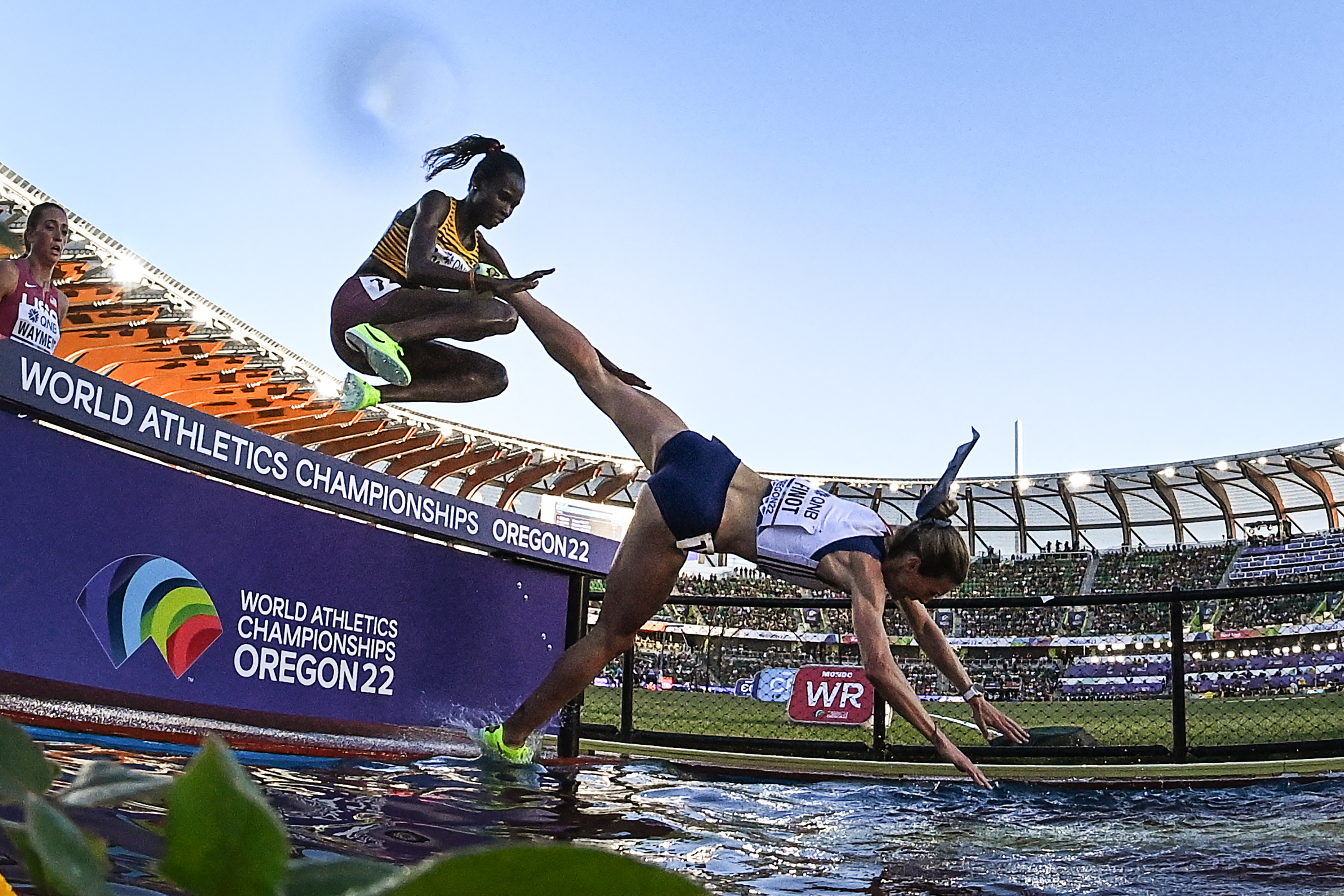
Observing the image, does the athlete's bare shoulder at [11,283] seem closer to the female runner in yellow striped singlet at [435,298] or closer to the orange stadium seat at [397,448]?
the female runner in yellow striped singlet at [435,298]

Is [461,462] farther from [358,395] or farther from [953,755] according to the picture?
[953,755]

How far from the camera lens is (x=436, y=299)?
375 centimetres

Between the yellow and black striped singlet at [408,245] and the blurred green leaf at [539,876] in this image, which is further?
the yellow and black striped singlet at [408,245]

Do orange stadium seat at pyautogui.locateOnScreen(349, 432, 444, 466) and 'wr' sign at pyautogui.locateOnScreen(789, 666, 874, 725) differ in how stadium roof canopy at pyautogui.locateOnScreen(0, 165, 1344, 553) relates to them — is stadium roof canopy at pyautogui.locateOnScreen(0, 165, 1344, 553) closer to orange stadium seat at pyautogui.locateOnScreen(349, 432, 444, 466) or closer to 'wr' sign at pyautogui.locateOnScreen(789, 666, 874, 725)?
orange stadium seat at pyautogui.locateOnScreen(349, 432, 444, 466)

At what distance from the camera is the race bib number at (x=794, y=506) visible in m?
3.42

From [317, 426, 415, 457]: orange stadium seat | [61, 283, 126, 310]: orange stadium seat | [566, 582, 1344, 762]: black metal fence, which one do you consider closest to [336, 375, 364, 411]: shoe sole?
[566, 582, 1344, 762]: black metal fence

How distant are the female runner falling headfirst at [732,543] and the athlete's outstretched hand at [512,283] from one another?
4cm

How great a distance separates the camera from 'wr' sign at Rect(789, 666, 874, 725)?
256 inches

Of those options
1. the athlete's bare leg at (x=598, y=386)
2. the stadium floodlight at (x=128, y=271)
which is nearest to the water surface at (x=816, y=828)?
the athlete's bare leg at (x=598, y=386)

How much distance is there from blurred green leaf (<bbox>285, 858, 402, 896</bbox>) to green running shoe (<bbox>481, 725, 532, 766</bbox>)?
12.0 feet

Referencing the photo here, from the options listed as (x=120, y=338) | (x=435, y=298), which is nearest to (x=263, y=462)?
(x=435, y=298)

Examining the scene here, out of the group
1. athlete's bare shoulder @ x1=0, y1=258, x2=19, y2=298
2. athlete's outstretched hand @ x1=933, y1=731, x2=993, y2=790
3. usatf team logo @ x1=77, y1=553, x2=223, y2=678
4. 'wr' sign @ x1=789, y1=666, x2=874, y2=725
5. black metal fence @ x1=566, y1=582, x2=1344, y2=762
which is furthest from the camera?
'wr' sign @ x1=789, y1=666, x2=874, y2=725

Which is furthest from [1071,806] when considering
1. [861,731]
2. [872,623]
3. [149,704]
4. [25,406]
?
[861,731]

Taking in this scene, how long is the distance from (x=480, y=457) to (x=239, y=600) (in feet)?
73.2
